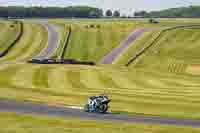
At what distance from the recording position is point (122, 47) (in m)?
147

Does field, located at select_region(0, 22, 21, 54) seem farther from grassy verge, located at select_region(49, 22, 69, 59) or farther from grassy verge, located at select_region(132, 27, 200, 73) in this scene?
grassy verge, located at select_region(132, 27, 200, 73)

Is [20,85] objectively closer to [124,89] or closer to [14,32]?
[124,89]

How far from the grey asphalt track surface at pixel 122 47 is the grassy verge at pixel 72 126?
276 feet

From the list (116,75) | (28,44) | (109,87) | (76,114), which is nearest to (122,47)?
(28,44)

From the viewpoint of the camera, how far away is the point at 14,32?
17188 centimetres

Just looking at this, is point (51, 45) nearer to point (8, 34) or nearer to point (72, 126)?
point (8, 34)

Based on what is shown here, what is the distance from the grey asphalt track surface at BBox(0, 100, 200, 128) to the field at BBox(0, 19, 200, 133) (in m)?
3.08

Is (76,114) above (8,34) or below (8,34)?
above

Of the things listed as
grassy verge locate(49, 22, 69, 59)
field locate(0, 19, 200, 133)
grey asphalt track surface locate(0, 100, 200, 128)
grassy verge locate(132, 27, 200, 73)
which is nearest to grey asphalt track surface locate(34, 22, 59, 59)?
grassy verge locate(49, 22, 69, 59)

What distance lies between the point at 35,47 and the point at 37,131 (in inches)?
4520

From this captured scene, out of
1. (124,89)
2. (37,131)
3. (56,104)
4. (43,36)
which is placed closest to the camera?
(37,131)

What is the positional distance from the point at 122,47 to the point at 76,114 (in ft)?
309

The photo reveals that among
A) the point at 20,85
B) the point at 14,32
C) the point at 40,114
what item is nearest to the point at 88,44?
the point at 14,32

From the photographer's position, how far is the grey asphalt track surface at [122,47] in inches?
5263
